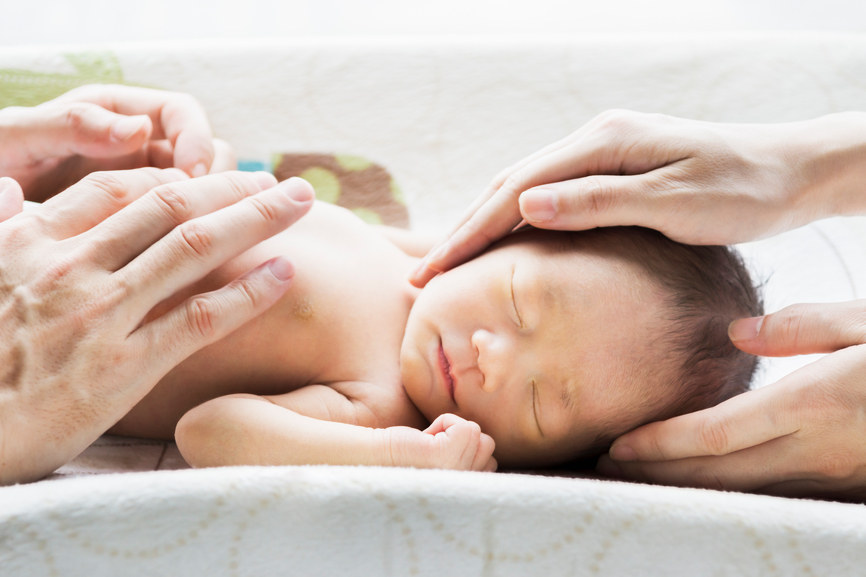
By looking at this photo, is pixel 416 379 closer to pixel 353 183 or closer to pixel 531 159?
pixel 531 159

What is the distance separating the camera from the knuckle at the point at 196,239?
35.1 inches

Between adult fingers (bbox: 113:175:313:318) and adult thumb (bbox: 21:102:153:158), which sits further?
adult thumb (bbox: 21:102:153:158)

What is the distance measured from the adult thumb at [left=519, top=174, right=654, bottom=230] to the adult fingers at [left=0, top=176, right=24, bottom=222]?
0.79 m

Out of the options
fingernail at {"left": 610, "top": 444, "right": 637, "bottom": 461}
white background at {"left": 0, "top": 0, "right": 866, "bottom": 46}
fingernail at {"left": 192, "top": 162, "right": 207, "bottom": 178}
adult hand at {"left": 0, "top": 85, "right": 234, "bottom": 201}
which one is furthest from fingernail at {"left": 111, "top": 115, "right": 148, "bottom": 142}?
A: white background at {"left": 0, "top": 0, "right": 866, "bottom": 46}

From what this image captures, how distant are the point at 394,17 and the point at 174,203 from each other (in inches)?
67.4

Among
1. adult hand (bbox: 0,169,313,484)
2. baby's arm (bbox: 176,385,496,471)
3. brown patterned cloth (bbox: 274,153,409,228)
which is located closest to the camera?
adult hand (bbox: 0,169,313,484)

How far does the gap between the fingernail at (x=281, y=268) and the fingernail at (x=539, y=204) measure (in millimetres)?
381

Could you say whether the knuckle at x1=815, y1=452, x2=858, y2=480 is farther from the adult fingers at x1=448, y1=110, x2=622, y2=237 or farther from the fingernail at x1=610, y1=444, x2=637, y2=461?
the adult fingers at x1=448, y1=110, x2=622, y2=237

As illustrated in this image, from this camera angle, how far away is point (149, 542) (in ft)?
2.24

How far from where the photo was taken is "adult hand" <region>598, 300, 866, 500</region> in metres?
0.85

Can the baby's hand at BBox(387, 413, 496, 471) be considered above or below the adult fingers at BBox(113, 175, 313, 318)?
below

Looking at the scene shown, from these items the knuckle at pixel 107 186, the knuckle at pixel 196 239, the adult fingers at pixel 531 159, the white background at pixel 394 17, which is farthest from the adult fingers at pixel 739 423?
A: the white background at pixel 394 17

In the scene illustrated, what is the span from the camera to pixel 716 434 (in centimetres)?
90

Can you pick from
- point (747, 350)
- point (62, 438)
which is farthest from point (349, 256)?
point (747, 350)
